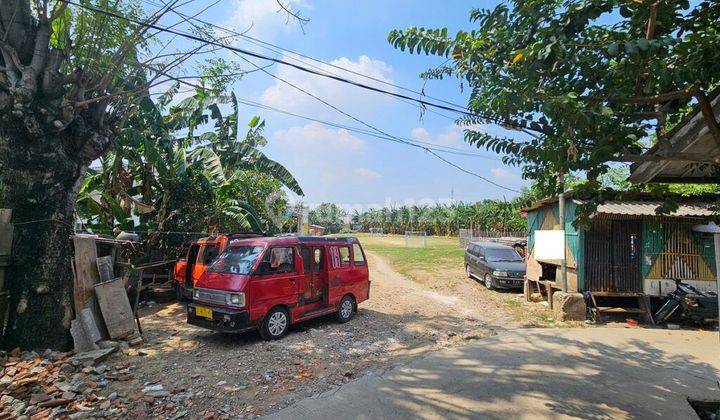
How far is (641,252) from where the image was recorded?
10.7 meters

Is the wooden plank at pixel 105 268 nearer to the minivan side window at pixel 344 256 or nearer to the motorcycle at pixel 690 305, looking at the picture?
the minivan side window at pixel 344 256

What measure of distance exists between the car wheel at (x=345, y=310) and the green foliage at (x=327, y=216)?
62388 millimetres

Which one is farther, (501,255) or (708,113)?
(501,255)

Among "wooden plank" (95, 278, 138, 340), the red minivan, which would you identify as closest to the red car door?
the red minivan

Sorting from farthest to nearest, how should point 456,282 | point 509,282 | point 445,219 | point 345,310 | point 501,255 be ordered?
1. point 445,219
2. point 456,282
3. point 501,255
4. point 509,282
5. point 345,310

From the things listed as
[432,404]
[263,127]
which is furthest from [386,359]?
[263,127]

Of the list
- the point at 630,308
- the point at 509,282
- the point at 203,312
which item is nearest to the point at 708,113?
the point at 203,312

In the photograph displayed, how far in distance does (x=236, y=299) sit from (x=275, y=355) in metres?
1.21

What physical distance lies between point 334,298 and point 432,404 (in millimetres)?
4192

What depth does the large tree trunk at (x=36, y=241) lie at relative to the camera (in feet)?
19.5

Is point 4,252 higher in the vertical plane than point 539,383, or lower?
higher

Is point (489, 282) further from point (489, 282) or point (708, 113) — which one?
point (708, 113)

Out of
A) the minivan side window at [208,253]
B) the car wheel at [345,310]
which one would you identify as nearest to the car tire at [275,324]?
the car wheel at [345,310]

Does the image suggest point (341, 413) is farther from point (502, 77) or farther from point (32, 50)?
point (32, 50)
